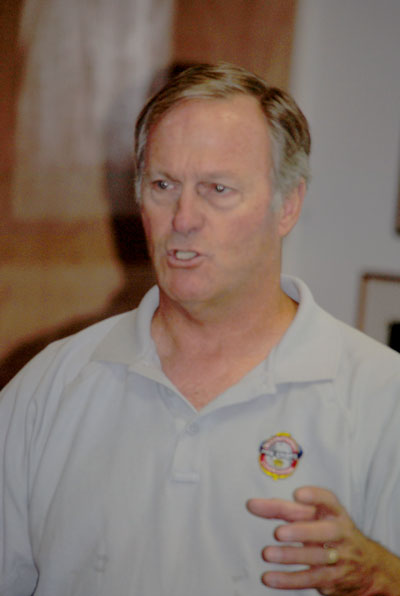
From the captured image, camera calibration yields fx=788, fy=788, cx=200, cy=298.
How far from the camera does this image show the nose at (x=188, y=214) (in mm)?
1116

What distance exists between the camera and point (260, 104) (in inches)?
46.8

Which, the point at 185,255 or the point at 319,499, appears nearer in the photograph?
the point at 319,499

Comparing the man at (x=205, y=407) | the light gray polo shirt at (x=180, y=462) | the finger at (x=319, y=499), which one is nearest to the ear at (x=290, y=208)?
the man at (x=205, y=407)

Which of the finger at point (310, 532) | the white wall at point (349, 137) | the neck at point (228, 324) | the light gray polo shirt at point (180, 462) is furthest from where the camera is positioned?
the white wall at point (349, 137)

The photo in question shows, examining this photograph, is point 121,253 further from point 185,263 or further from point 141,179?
point 185,263

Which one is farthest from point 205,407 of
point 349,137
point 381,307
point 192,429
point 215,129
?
point 349,137

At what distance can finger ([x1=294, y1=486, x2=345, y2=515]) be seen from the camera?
93 centimetres

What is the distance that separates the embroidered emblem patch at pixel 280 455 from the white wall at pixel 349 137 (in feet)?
3.76

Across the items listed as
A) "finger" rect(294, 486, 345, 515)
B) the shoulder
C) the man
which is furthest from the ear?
"finger" rect(294, 486, 345, 515)

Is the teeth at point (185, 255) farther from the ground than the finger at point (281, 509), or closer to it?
farther from the ground

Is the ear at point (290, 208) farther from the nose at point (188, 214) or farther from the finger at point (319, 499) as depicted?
the finger at point (319, 499)

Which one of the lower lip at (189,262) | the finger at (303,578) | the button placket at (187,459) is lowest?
the finger at (303,578)

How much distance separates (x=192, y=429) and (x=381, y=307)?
118 centimetres

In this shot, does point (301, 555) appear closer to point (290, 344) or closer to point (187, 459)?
point (187, 459)
